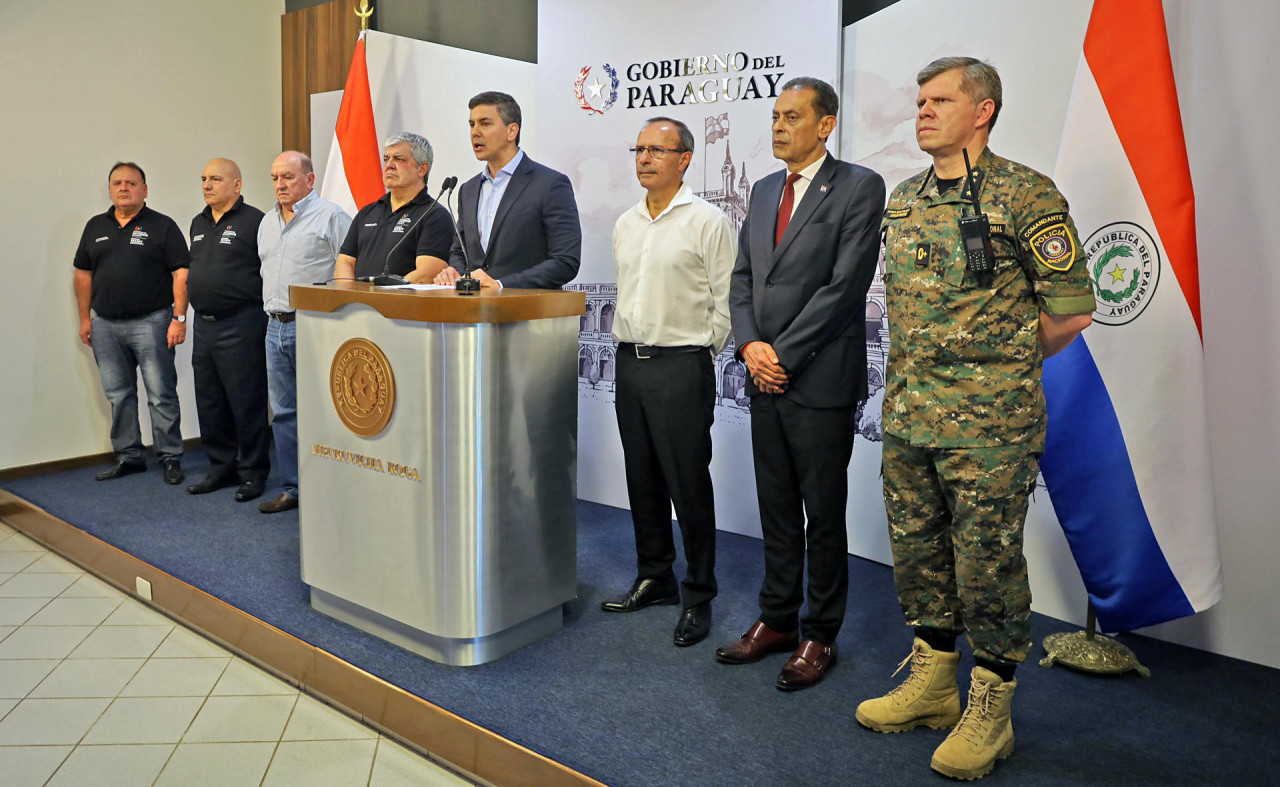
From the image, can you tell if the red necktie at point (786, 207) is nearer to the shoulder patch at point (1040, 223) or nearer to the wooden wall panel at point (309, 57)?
the shoulder patch at point (1040, 223)

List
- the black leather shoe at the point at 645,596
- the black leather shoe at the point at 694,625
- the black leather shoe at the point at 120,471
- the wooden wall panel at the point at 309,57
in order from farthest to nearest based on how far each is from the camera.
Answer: the wooden wall panel at the point at 309,57 < the black leather shoe at the point at 120,471 < the black leather shoe at the point at 645,596 < the black leather shoe at the point at 694,625

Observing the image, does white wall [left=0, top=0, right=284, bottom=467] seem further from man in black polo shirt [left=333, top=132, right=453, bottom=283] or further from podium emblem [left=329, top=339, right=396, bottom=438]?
podium emblem [left=329, top=339, right=396, bottom=438]

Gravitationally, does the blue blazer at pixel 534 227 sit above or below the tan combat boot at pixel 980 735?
above

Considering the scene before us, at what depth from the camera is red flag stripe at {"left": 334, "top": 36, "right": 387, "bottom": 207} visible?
4.97m

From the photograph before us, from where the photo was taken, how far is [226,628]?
3002 millimetres

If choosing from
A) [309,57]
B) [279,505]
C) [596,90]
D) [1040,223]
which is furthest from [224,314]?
[1040,223]

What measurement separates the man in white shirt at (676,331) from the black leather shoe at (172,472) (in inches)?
116

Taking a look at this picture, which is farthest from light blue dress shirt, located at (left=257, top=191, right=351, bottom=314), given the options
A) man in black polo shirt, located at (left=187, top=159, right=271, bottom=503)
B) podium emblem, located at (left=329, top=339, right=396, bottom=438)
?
podium emblem, located at (left=329, top=339, right=396, bottom=438)

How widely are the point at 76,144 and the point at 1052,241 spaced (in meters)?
5.16

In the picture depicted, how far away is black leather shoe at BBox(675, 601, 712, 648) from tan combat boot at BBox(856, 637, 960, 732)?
63 centimetres

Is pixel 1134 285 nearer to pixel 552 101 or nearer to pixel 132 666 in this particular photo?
pixel 552 101

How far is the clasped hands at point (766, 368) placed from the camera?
7.88 ft

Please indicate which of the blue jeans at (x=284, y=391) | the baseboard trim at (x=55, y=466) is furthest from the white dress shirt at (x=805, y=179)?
the baseboard trim at (x=55, y=466)

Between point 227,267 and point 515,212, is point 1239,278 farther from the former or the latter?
point 227,267
